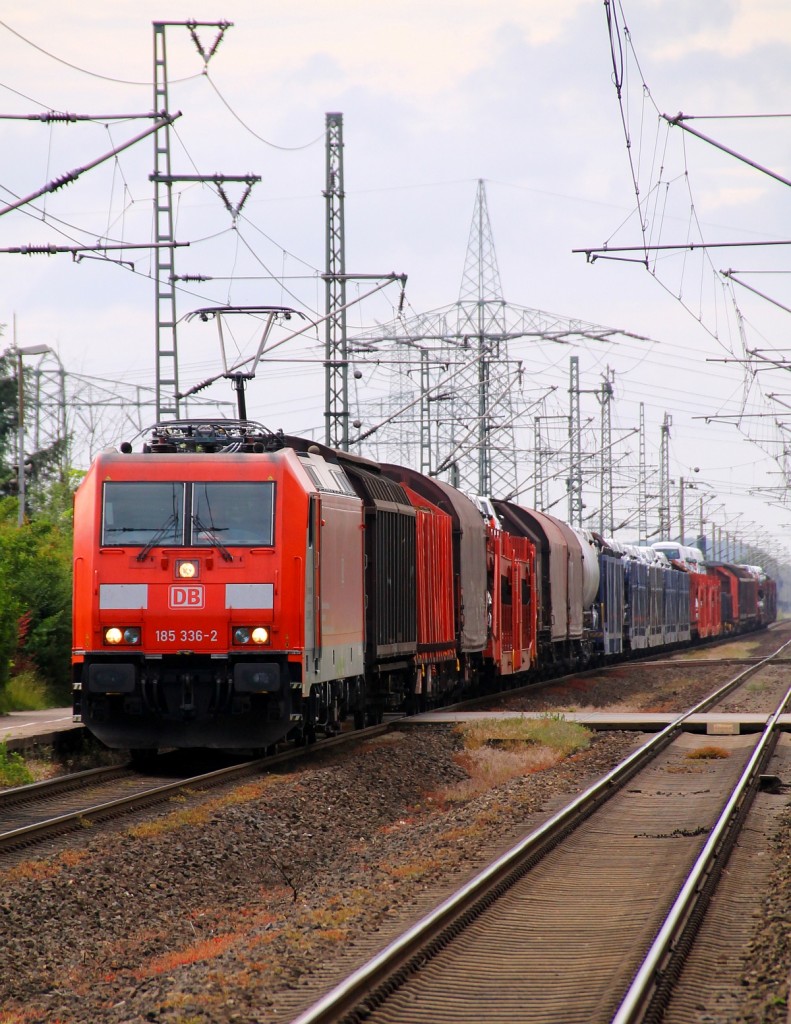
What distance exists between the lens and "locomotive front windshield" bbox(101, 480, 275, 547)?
50.4 ft

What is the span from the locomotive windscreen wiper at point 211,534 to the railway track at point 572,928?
450 cm

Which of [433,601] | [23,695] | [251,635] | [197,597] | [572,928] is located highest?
[433,601]

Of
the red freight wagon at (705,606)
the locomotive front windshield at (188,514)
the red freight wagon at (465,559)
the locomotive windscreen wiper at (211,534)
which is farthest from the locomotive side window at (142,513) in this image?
the red freight wagon at (705,606)

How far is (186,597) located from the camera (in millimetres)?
15203

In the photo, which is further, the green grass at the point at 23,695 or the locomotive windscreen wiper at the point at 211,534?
the green grass at the point at 23,695

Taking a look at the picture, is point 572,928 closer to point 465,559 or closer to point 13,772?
point 13,772

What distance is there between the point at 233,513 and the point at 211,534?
0.33 meters

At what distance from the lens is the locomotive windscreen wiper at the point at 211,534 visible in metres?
15.2

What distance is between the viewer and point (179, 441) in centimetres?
1642

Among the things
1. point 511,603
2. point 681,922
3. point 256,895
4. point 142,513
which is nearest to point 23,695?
point 142,513

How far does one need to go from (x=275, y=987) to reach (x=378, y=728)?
42.7 ft

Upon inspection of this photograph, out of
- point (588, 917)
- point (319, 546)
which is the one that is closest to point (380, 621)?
point (319, 546)

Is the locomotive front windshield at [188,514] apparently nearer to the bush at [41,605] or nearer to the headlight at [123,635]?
the headlight at [123,635]

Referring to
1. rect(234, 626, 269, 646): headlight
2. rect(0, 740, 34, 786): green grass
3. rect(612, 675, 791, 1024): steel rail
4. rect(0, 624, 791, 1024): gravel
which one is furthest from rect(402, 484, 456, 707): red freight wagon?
rect(612, 675, 791, 1024): steel rail
